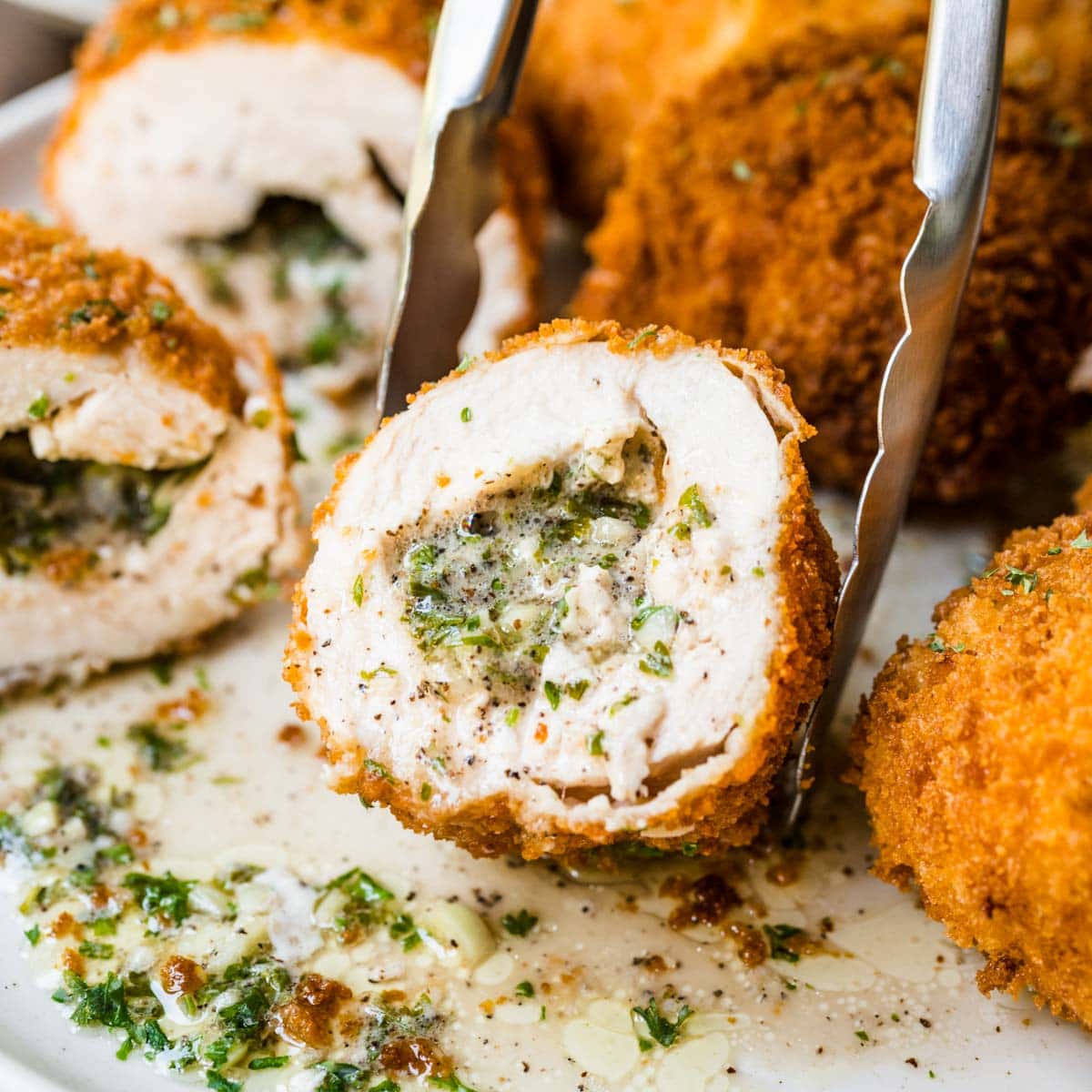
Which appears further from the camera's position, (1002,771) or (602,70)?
(602,70)

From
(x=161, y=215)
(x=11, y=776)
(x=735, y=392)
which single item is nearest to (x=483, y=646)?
(x=735, y=392)

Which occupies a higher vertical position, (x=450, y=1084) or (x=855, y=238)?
(x=855, y=238)

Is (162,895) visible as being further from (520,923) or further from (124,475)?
(124,475)

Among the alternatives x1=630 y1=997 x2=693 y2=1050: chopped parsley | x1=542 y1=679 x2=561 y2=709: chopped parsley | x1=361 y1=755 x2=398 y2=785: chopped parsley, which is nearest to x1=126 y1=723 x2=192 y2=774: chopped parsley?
x1=361 y1=755 x2=398 y2=785: chopped parsley

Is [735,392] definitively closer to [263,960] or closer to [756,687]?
[756,687]

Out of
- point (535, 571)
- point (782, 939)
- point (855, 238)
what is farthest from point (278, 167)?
A: point (782, 939)

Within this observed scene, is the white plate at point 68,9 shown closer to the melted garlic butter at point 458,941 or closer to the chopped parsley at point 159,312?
the chopped parsley at point 159,312
